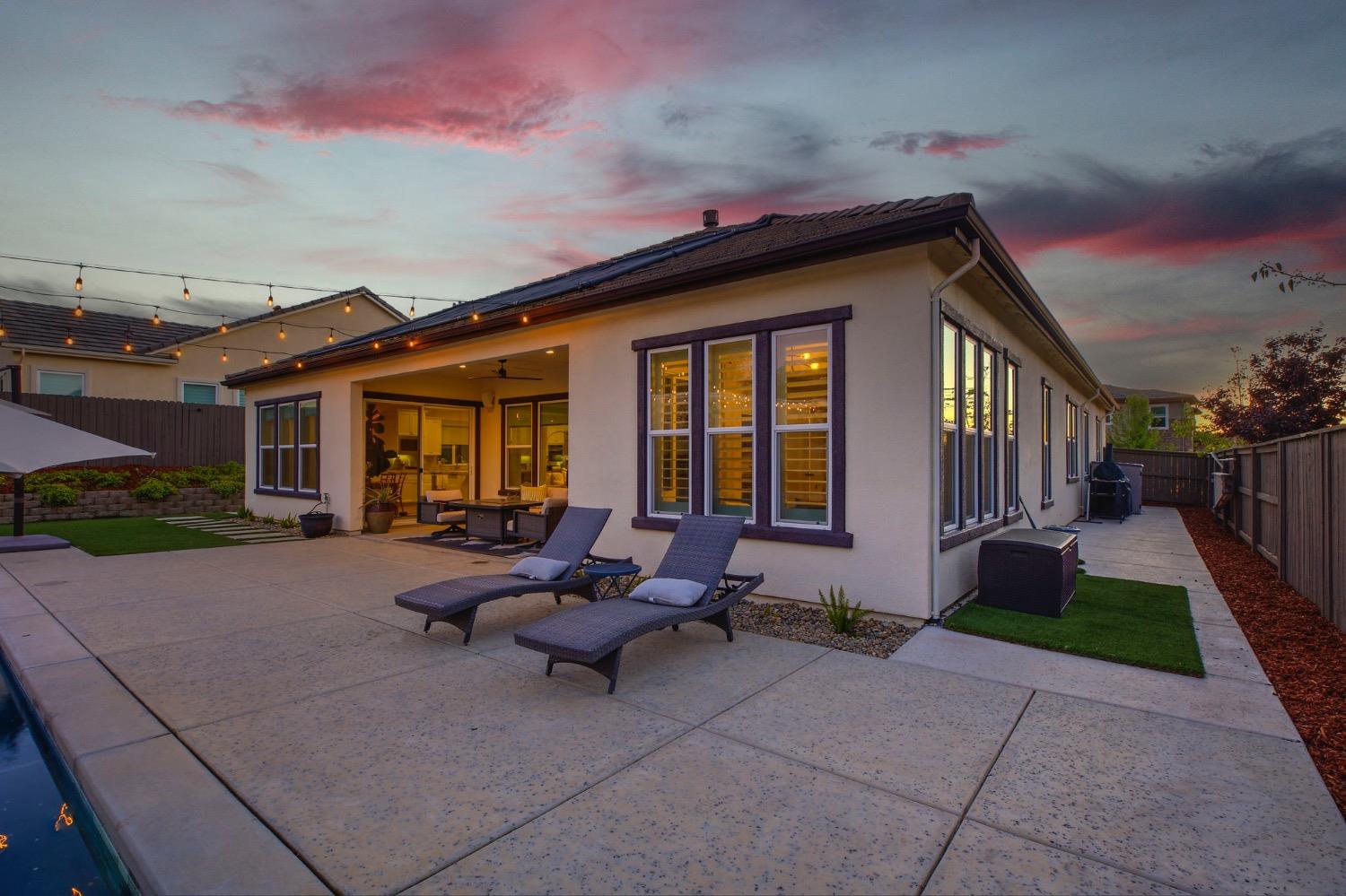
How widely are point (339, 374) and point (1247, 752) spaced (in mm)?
13700

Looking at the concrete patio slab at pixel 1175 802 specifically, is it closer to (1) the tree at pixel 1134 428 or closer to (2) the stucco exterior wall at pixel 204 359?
(2) the stucco exterior wall at pixel 204 359

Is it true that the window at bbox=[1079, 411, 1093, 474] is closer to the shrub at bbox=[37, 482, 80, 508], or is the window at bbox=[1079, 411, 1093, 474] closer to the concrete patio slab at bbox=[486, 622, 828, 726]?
the concrete patio slab at bbox=[486, 622, 828, 726]

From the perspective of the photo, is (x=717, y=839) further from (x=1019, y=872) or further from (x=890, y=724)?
(x=890, y=724)

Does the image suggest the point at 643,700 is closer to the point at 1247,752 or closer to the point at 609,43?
the point at 1247,752

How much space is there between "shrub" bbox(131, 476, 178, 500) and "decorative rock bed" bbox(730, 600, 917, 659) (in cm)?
1654

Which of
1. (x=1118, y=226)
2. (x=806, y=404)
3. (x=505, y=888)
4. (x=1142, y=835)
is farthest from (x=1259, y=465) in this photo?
(x=505, y=888)

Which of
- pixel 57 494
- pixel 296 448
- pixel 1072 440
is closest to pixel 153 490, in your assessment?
pixel 57 494

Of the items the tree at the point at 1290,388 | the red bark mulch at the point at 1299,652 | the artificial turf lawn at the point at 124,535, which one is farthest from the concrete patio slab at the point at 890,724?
the tree at the point at 1290,388

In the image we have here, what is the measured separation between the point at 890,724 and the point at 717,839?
1.53 m

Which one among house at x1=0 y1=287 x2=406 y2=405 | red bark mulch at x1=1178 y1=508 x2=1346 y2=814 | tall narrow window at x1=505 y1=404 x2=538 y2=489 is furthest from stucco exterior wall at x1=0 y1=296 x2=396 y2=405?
red bark mulch at x1=1178 y1=508 x2=1346 y2=814

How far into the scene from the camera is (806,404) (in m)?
6.18

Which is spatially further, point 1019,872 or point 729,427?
point 729,427

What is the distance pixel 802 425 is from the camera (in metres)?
6.18

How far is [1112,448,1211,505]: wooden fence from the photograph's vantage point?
762 inches
